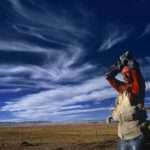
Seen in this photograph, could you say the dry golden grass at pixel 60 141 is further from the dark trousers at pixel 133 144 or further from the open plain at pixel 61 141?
the dark trousers at pixel 133 144

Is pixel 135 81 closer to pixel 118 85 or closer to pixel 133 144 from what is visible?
pixel 118 85

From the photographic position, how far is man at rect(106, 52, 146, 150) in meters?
4.27

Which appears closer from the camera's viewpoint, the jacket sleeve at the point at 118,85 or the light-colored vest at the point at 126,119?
the light-colored vest at the point at 126,119

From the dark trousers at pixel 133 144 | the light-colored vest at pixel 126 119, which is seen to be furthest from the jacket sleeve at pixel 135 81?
the dark trousers at pixel 133 144

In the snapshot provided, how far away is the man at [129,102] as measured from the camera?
14.0ft

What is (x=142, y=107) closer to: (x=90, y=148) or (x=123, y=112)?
(x=123, y=112)

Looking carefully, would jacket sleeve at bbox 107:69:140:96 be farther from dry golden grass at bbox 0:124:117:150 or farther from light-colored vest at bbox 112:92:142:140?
dry golden grass at bbox 0:124:117:150

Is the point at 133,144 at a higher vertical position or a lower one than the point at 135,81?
lower

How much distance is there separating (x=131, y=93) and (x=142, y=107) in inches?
7.8

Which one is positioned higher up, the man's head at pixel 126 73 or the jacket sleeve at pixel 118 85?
the man's head at pixel 126 73

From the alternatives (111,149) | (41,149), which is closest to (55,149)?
(41,149)

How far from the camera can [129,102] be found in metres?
4.33

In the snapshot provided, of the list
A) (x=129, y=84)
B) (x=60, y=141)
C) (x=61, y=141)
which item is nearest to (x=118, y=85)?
(x=129, y=84)

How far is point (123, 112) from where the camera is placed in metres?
4.32
